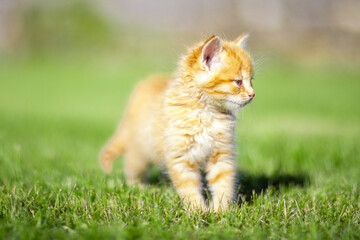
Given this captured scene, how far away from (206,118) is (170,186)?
67 cm

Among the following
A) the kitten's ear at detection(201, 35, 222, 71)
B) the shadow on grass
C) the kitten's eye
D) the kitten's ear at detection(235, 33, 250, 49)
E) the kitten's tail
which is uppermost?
the kitten's ear at detection(235, 33, 250, 49)

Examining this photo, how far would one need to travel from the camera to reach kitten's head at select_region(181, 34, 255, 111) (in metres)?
2.14

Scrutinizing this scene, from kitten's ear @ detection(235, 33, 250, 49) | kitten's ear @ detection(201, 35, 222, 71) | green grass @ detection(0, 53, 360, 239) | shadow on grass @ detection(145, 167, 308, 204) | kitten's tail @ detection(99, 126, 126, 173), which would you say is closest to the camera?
green grass @ detection(0, 53, 360, 239)

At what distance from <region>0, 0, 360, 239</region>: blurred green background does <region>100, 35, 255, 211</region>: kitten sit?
247 mm

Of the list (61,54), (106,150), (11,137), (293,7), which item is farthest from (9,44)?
(106,150)

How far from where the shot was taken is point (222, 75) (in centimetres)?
214

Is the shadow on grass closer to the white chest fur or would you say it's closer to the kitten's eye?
the white chest fur

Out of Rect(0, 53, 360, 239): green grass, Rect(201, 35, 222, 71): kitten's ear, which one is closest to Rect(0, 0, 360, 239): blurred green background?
Rect(0, 53, 360, 239): green grass

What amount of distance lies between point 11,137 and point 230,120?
122 inches

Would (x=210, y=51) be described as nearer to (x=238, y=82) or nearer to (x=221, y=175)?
(x=238, y=82)

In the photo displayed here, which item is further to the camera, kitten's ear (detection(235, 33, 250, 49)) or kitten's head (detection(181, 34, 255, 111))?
kitten's ear (detection(235, 33, 250, 49))

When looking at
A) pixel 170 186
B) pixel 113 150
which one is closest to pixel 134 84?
pixel 113 150

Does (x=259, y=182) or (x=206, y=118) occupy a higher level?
(x=206, y=118)

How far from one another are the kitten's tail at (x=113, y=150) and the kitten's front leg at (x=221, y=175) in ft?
3.00
